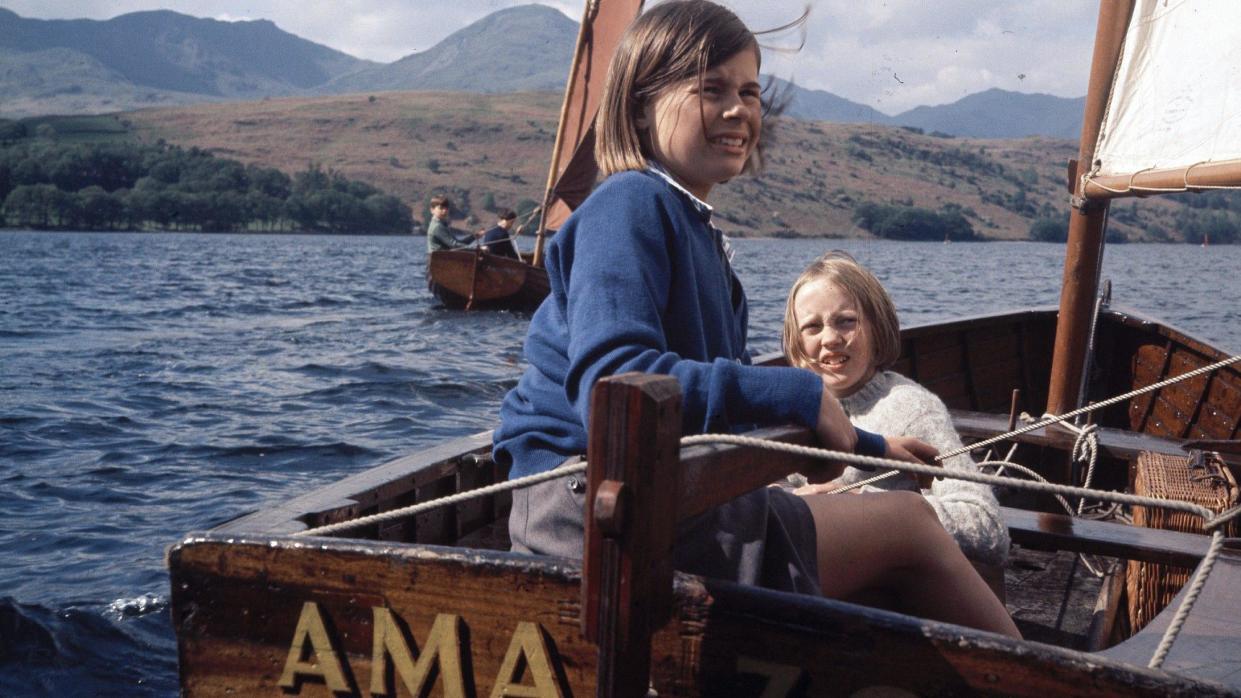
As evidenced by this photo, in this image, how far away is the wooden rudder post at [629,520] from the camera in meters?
1.38

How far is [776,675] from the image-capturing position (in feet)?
5.37

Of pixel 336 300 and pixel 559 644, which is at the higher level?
pixel 559 644

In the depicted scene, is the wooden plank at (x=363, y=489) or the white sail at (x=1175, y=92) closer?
the wooden plank at (x=363, y=489)

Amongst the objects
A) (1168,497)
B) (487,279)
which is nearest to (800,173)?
(487,279)

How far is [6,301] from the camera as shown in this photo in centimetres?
2525

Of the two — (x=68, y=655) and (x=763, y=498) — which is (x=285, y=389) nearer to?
(x=68, y=655)

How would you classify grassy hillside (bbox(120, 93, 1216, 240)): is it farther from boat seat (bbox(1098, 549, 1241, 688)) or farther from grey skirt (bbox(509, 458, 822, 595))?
grey skirt (bbox(509, 458, 822, 595))

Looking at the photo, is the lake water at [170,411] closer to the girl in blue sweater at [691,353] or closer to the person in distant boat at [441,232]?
the person in distant boat at [441,232]

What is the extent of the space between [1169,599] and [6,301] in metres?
26.9

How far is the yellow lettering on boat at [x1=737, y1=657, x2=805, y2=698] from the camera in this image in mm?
1631

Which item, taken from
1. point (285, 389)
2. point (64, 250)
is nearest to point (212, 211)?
point (64, 250)

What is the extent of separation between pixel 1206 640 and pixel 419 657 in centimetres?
135

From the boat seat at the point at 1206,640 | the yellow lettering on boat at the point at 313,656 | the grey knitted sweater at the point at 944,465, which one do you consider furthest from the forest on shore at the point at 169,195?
the boat seat at the point at 1206,640

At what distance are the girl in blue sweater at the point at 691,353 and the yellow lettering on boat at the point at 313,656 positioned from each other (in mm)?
381
